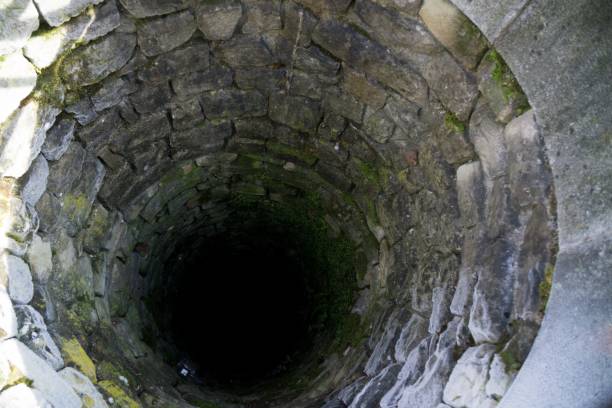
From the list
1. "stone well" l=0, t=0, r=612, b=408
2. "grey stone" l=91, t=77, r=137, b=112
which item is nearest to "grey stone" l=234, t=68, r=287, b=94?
"stone well" l=0, t=0, r=612, b=408

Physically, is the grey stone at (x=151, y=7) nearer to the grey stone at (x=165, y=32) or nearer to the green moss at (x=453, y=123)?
the grey stone at (x=165, y=32)

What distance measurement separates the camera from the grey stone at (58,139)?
108 inches

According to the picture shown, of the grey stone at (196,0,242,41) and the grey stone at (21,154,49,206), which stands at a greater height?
the grey stone at (196,0,242,41)

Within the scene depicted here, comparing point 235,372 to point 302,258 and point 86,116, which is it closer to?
point 302,258

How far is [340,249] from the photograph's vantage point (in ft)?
14.6

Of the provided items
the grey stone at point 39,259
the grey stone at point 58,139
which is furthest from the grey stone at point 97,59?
the grey stone at point 39,259

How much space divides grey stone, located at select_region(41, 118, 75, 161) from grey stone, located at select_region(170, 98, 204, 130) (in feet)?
2.39

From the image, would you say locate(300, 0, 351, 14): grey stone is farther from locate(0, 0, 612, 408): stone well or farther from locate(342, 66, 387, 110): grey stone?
locate(342, 66, 387, 110): grey stone

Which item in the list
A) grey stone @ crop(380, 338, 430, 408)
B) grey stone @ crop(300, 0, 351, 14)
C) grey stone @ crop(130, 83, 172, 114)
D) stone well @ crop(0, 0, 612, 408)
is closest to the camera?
stone well @ crop(0, 0, 612, 408)

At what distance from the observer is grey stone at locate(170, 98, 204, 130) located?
344 cm

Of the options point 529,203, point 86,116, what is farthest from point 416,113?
point 86,116

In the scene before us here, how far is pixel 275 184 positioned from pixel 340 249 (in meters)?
0.80

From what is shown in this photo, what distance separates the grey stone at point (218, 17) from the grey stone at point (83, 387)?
76.3 inches

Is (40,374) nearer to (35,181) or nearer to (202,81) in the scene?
(35,181)
